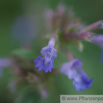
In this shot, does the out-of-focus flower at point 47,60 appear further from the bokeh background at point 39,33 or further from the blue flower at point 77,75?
the bokeh background at point 39,33

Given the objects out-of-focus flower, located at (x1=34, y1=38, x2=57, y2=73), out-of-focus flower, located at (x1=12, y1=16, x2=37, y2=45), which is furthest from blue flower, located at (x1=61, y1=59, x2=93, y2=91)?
out-of-focus flower, located at (x1=12, y1=16, x2=37, y2=45)

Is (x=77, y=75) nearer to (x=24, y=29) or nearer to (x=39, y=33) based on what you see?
(x=39, y=33)

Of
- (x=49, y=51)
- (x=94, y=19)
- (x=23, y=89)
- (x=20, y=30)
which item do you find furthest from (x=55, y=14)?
(x=20, y=30)

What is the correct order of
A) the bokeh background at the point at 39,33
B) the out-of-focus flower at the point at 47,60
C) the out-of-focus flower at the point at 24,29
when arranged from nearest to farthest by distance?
the out-of-focus flower at the point at 47,60, the bokeh background at the point at 39,33, the out-of-focus flower at the point at 24,29

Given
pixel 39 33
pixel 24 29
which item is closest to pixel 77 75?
pixel 39 33

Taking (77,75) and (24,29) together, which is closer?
(77,75)

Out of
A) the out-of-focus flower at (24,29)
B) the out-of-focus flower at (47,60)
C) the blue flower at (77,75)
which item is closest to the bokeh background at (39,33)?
the out-of-focus flower at (24,29)
